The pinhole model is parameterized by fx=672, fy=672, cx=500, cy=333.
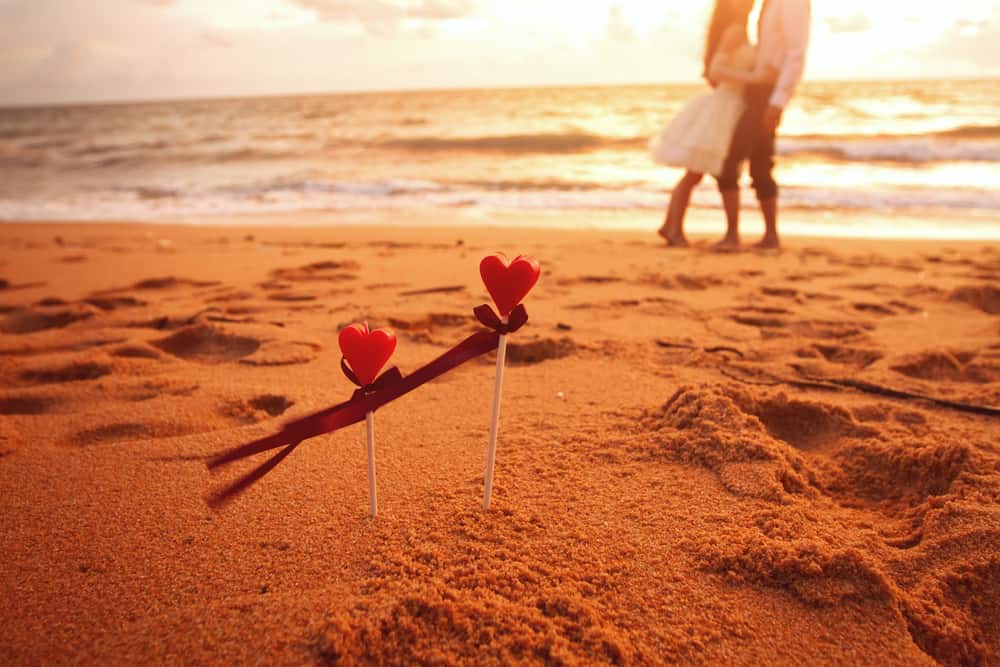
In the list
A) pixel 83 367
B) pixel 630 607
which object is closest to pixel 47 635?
pixel 630 607

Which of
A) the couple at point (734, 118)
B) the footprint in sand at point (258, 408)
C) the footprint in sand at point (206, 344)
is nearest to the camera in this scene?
the footprint in sand at point (258, 408)

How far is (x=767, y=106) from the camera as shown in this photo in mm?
4562

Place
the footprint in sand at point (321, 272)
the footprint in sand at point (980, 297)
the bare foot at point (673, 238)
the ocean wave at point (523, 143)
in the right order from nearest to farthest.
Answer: the footprint in sand at point (980, 297), the footprint in sand at point (321, 272), the bare foot at point (673, 238), the ocean wave at point (523, 143)

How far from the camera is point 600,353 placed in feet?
7.69

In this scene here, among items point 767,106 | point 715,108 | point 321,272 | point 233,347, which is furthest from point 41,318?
point 767,106

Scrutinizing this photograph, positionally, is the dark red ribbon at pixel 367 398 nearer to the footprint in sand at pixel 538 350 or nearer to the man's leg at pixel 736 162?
the footprint in sand at pixel 538 350

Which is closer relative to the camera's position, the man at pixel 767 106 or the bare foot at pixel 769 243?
the man at pixel 767 106

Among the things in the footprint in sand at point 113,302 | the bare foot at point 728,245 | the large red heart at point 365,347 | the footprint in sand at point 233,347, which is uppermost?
the large red heart at point 365,347

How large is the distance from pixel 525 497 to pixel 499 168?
11102 millimetres

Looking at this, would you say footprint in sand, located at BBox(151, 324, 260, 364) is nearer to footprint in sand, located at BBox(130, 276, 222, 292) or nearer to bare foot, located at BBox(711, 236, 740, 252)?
footprint in sand, located at BBox(130, 276, 222, 292)

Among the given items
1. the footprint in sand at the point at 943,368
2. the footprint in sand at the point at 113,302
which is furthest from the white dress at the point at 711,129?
the footprint in sand at the point at 113,302

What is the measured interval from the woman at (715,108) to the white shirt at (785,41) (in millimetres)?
112

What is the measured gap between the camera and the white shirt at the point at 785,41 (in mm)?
4270

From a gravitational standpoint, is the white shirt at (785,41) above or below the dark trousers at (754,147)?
above
